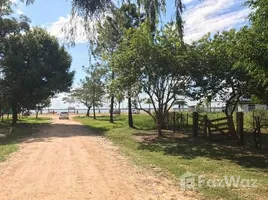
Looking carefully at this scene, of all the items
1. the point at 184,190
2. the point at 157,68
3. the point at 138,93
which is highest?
the point at 157,68

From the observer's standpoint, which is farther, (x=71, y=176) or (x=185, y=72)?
(x=185, y=72)

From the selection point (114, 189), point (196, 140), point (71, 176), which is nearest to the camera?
point (114, 189)

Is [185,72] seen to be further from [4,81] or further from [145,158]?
[4,81]

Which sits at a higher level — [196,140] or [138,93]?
[138,93]

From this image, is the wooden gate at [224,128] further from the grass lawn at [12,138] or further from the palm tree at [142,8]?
the palm tree at [142,8]

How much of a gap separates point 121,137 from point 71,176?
12793mm

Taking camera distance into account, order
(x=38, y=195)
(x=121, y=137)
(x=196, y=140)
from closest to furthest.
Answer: (x=38, y=195) → (x=196, y=140) → (x=121, y=137)

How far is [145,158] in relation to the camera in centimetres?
1375

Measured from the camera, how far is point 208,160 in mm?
13312

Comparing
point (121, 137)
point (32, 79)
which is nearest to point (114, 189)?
point (121, 137)

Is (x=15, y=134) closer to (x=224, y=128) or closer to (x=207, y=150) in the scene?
(x=224, y=128)

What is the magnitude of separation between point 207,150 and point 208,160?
3072 millimetres

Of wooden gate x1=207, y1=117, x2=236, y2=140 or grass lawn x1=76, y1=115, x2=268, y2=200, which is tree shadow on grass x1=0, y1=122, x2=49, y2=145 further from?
wooden gate x1=207, y1=117, x2=236, y2=140

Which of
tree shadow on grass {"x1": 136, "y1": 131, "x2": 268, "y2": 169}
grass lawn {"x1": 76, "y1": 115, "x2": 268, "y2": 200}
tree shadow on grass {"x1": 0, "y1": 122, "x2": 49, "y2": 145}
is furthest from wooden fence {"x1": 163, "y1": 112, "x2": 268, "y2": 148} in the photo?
tree shadow on grass {"x1": 0, "y1": 122, "x2": 49, "y2": 145}
